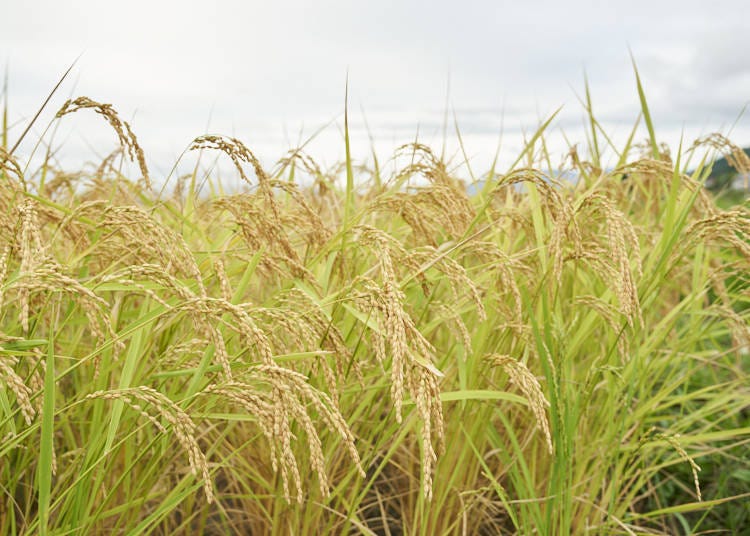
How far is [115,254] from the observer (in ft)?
7.09

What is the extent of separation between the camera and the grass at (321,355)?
1.42 m

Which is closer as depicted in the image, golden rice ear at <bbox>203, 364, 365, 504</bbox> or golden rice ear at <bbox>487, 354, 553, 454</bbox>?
golden rice ear at <bbox>203, 364, 365, 504</bbox>

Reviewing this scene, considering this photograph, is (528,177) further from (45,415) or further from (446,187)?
(45,415)

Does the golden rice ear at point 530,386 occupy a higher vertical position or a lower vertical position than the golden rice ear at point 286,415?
lower

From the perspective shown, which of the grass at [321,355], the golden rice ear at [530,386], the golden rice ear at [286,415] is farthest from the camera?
the golden rice ear at [530,386]

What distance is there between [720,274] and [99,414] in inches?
93.6

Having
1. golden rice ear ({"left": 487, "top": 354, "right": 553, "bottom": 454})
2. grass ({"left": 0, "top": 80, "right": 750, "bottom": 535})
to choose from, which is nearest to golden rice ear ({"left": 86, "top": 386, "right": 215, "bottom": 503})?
grass ({"left": 0, "top": 80, "right": 750, "bottom": 535})

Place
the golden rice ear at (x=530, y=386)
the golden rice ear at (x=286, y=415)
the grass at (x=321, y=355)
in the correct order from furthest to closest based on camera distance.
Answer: the golden rice ear at (x=530, y=386) < the grass at (x=321, y=355) < the golden rice ear at (x=286, y=415)

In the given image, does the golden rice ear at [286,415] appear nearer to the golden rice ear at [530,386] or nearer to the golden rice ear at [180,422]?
the golden rice ear at [180,422]

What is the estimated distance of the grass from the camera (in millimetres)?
1420

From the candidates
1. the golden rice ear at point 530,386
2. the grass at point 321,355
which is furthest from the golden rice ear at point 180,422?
the golden rice ear at point 530,386

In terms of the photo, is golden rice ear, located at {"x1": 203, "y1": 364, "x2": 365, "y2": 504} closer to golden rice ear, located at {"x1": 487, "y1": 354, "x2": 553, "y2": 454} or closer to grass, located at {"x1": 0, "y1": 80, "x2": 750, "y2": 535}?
grass, located at {"x1": 0, "y1": 80, "x2": 750, "y2": 535}

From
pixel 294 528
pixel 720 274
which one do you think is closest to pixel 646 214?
pixel 720 274

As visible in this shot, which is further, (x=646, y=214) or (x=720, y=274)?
(x=646, y=214)
